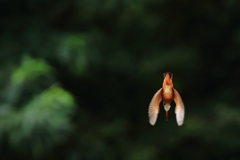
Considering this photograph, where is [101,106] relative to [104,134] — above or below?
above

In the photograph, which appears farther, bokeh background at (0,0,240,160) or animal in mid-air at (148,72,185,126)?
bokeh background at (0,0,240,160)

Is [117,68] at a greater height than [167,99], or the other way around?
[117,68]

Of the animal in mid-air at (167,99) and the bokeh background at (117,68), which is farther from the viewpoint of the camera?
the bokeh background at (117,68)

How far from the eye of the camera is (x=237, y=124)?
421 cm

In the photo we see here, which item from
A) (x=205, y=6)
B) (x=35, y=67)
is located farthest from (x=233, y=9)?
(x=35, y=67)

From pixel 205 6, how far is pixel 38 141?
6.29ft

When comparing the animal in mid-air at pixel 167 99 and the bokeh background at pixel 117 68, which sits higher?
the bokeh background at pixel 117 68

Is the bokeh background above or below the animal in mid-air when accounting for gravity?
above

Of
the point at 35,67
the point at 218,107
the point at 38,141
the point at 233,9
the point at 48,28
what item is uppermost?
the point at 233,9

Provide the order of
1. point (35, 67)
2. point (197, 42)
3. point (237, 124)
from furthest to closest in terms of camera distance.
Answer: point (197, 42), point (237, 124), point (35, 67)

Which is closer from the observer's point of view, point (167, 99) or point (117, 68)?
point (167, 99)

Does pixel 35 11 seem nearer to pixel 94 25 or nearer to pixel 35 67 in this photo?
pixel 94 25

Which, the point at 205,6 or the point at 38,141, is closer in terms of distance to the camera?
the point at 38,141

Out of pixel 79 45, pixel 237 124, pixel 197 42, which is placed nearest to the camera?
pixel 79 45
